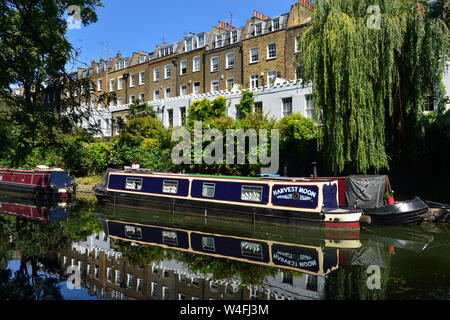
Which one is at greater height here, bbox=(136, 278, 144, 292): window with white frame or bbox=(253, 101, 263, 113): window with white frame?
bbox=(253, 101, 263, 113): window with white frame

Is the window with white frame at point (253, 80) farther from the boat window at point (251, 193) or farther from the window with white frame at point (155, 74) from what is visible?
the boat window at point (251, 193)

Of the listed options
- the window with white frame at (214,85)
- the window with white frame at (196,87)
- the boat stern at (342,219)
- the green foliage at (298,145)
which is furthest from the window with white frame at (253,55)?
the boat stern at (342,219)

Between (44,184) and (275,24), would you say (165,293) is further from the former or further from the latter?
(275,24)

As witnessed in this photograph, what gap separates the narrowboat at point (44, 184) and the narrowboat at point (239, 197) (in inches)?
188

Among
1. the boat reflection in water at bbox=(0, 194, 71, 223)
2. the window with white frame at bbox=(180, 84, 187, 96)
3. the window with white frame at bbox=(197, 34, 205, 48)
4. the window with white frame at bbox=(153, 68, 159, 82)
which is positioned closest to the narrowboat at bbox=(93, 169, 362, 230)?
the boat reflection in water at bbox=(0, 194, 71, 223)

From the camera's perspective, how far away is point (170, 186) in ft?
54.5

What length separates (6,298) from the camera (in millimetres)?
6352

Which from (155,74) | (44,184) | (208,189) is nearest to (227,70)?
(155,74)

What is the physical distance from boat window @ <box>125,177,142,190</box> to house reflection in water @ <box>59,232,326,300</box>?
27.6ft

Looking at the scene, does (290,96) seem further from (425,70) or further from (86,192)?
(86,192)

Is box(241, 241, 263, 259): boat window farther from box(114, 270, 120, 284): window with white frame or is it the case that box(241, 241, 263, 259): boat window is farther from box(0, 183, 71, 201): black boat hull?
box(0, 183, 71, 201): black boat hull

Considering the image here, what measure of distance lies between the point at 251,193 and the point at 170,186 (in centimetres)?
448

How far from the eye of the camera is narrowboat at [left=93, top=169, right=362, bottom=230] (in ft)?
41.3
